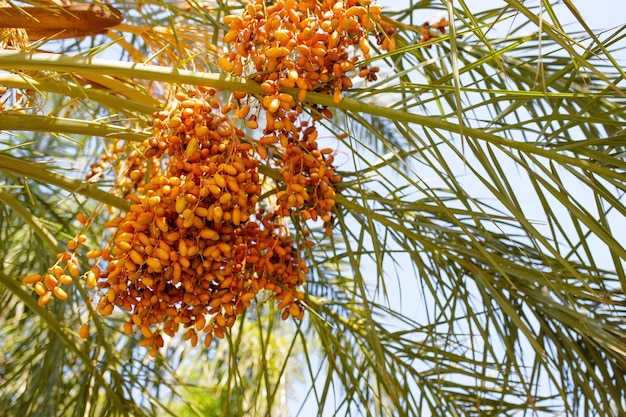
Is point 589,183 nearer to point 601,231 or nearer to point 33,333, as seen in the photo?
point 601,231

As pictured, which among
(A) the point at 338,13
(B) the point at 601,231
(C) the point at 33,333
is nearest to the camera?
(B) the point at 601,231

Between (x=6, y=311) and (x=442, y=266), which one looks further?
(x=6, y=311)

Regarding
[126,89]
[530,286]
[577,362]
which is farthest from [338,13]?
[577,362]

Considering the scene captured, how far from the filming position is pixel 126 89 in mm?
1969

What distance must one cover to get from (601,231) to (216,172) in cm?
66

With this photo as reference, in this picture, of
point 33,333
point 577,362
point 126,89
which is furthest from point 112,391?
point 577,362

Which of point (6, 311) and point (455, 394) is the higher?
point (6, 311)

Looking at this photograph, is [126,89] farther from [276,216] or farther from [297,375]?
[297,375]

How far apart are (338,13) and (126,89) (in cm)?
78

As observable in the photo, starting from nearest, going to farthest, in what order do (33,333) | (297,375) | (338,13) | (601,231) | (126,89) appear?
1. (601,231)
2. (338,13)
3. (126,89)
4. (33,333)
5. (297,375)

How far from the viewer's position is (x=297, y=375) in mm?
4926

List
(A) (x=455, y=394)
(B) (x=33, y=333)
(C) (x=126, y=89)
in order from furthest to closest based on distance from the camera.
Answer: (B) (x=33, y=333) < (A) (x=455, y=394) < (C) (x=126, y=89)

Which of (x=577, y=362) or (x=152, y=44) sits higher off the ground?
(x=152, y=44)

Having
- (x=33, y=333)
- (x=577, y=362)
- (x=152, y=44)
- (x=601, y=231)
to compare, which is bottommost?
(x=601, y=231)
